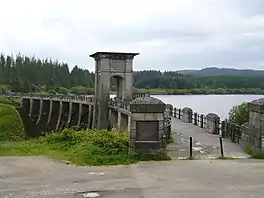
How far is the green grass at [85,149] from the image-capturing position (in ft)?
45.8

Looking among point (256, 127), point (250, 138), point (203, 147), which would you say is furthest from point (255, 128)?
point (203, 147)

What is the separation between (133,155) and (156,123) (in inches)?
54.4

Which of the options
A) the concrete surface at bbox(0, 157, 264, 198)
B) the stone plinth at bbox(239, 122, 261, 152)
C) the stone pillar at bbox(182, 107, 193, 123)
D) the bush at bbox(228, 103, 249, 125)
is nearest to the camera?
the concrete surface at bbox(0, 157, 264, 198)

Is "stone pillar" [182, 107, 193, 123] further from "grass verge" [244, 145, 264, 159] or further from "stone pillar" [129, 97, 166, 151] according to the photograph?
"stone pillar" [129, 97, 166, 151]

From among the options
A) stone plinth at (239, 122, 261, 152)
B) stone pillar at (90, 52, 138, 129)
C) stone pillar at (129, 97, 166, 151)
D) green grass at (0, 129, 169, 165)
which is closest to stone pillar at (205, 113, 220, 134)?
stone plinth at (239, 122, 261, 152)

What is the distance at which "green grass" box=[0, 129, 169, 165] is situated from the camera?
14.0 meters

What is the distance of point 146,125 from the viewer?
14.6 metres

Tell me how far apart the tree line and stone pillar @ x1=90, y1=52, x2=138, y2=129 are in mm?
46531

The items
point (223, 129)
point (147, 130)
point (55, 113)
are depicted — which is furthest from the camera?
point (55, 113)

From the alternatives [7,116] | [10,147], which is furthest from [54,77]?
[10,147]

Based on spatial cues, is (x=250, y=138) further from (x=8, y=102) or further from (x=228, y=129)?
(x=8, y=102)

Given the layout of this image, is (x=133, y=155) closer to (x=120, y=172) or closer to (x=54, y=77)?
(x=120, y=172)

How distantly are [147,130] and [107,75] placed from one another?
2764 cm

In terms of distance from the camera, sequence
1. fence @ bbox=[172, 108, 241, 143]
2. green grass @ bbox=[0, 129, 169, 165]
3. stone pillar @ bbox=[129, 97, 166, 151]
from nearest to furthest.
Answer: green grass @ bbox=[0, 129, 169, 165], stone pillar @ bbox=[129, 97, 166, 151], fence @ bbox=[172, 108, 241, 143]
